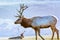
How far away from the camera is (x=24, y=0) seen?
2305mm

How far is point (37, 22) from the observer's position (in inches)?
91.0

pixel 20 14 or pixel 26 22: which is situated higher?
pixel 20 14

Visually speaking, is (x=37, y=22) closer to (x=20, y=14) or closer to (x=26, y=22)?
(x=26, y=22)

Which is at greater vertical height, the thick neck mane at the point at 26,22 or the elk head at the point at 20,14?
the elk head at the point at 20,14

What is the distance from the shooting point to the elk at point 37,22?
2.28 m

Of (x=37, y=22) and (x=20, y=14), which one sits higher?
(x=20, y=14)

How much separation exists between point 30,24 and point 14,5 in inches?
12.5

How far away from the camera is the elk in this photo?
2279mm

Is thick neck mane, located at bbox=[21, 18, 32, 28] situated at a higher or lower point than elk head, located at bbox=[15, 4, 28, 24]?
lower

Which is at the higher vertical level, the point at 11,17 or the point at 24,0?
the point at 24,0

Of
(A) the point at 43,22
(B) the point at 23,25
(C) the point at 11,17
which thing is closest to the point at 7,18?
(C) the point at 11,17

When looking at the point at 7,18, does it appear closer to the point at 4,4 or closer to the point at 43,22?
the point at 4,4

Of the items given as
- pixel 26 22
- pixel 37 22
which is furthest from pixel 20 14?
pixel 37 22

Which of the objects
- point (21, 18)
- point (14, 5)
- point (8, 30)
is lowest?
point (8, 30)
